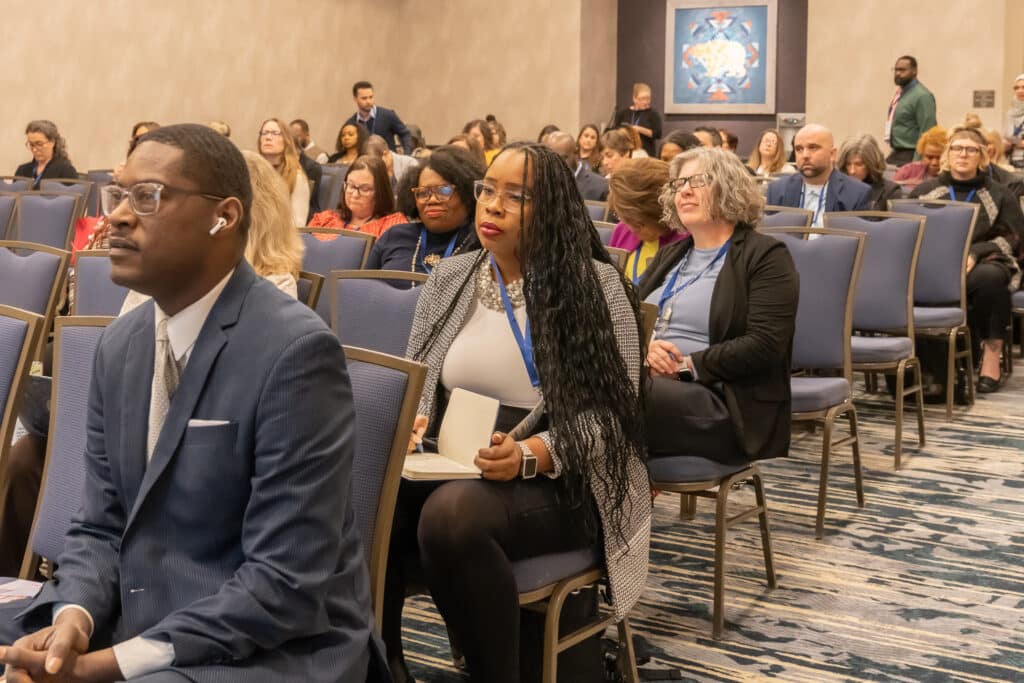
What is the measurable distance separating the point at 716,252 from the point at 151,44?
10.6 meters

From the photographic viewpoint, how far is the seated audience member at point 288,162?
708 cm

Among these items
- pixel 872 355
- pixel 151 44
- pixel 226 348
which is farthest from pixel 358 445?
pixel 151 44

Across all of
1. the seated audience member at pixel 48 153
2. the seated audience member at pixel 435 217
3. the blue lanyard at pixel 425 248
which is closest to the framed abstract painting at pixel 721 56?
the seated audience member at pixel 48 153

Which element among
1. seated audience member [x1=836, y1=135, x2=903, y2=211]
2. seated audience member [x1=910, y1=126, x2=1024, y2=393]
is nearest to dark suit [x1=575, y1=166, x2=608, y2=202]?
seated audience member [x1=836, y1=135, x2=903, y2=211]

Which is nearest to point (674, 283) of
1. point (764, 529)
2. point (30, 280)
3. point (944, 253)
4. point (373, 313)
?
point (764, 529)

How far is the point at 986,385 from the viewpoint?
6.37 m

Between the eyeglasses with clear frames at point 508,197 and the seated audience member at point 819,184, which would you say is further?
the seated audience member at point 819,184

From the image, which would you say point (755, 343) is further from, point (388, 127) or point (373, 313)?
point (388, 127)

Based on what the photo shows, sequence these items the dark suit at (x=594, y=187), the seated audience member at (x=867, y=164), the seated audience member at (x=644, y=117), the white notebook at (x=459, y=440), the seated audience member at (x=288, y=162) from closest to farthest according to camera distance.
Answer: the white notebook at (x=459, y=440)
the seated audience member at (x=867, y=164)
the seated audience member at (x=288, y=162)
the dark suit at (x=594, y=187)
the seated audience member at (x=644, y=117)

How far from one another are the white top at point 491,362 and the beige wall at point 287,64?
10285mm

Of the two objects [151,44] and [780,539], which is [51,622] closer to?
[780,539]

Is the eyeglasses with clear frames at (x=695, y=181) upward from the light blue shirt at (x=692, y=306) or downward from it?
upward

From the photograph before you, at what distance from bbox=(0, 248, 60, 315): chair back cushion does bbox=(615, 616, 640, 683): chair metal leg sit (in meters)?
1.87

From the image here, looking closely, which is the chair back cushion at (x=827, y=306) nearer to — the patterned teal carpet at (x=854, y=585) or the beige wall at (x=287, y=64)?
the patterned teal carpet at (x=854, y=585)
